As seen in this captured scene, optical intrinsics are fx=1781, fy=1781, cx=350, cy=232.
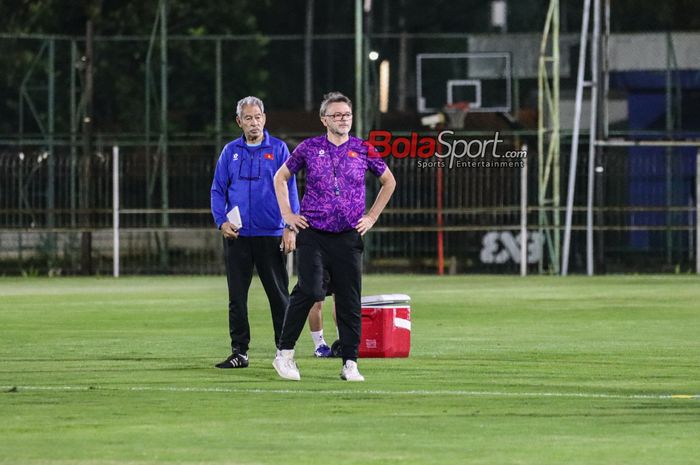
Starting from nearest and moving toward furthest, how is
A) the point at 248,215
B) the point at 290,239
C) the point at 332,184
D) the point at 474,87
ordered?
the point at 332,184
the point at 290,239
the point at 248,215
the point at 474,87

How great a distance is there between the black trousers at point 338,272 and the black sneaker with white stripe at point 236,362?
1.35 m

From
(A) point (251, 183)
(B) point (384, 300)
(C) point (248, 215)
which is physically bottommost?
(B) point (384, 300)

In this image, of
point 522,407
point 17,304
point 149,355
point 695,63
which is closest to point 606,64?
point 695,63

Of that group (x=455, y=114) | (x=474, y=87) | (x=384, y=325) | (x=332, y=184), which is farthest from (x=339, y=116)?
(x=474, y=87)

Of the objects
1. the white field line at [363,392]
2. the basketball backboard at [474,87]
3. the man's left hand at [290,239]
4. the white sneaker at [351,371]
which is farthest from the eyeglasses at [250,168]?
the basketball backboard at [474,87]

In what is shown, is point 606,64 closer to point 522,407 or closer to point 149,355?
point 149,355

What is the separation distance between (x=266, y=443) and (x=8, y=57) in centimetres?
3084

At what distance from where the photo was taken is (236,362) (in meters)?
12.7

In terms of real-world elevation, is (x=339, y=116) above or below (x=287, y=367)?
above

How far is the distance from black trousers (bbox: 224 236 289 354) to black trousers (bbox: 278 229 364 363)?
1.35 m

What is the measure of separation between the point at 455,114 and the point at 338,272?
23613 millimetres

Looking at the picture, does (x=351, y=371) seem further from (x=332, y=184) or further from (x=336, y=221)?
(x=332, y=184)

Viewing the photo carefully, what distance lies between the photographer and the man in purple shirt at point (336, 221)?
1145 cm

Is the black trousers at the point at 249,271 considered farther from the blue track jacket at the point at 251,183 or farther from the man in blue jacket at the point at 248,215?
the blue track jacket at the point at 251,183
